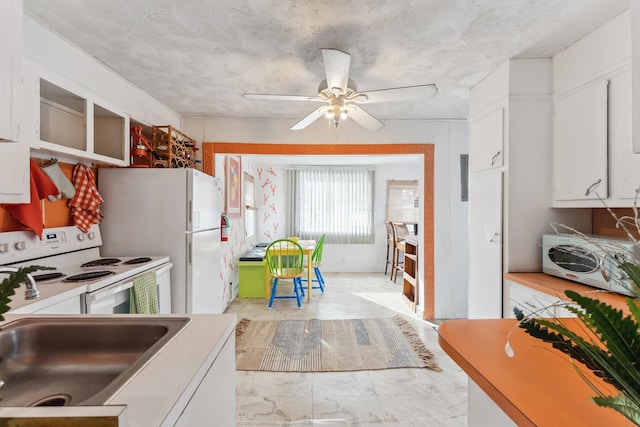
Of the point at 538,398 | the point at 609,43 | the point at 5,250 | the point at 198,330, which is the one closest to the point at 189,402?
the point at 198,330

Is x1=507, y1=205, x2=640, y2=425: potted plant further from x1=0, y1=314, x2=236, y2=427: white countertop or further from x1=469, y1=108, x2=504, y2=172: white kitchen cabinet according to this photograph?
x1=469, y1=108, x2=504, y2=172: white kitchen cabinet

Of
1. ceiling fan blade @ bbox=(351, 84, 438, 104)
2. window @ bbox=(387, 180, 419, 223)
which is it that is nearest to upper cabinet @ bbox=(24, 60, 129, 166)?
ceiling fan blade @ bbox=(351, 84, 438, 104)

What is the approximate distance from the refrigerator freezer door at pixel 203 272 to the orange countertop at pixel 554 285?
2.34 m

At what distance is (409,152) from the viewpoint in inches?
132

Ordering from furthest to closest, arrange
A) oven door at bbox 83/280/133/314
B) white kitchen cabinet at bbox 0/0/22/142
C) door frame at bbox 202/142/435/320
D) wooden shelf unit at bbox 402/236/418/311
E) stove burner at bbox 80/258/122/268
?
wooden shelf unit at bbox 402/236/418/311 < door frame at bbox 202/142/435/320 < stove burner at bbox 80/258/122/268 < oven door at bbox 83/280/133/314 < white kitchen cabinet at bbox 0/0/22/142

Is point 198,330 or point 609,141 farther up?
point 609,141

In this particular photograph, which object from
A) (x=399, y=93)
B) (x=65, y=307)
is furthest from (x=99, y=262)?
(x=399, y=93)

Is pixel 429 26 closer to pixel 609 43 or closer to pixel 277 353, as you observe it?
pixel 609 43

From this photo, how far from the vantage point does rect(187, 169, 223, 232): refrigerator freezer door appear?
239 cm

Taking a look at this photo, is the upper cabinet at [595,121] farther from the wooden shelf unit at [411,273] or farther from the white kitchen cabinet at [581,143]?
the wooden shelf unit at [411,273]

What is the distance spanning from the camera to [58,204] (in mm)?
2020

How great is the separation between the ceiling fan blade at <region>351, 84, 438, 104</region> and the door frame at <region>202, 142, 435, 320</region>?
1.29m

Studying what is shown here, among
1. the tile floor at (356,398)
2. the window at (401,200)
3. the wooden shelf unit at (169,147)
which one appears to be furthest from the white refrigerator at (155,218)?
the window at (401,200)

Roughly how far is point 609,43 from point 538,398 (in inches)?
80.9
